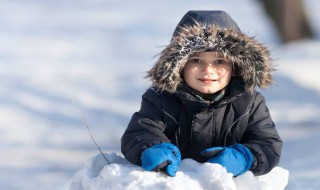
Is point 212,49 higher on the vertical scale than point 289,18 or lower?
higher

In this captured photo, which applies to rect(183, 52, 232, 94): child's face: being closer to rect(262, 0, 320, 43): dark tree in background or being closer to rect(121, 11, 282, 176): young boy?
rect(121, 11, 282, 176): young boy

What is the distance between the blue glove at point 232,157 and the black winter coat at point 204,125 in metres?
0.06

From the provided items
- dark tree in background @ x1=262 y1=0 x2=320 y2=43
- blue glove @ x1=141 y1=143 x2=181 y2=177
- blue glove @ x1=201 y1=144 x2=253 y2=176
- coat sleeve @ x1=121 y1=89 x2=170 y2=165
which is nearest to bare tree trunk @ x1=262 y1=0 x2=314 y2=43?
dark tree in background @ x1=262 y1=0 x2=320 y2=43

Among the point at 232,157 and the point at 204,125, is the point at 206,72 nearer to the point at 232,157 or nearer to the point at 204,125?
the point at 204,125

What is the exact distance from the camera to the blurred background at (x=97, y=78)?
8016mm

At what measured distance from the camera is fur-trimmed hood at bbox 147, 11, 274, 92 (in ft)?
13.5

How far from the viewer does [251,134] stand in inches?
165

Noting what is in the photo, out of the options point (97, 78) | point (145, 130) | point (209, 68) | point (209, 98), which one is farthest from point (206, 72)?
point (97, 78)

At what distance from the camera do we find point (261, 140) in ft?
13.7

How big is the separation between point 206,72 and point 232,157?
1.51ft

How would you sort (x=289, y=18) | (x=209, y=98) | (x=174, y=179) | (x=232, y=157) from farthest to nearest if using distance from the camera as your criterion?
(x=289, y=18)
(x=209, y=98)
(x=232, y=157)
(x=174, y=179)

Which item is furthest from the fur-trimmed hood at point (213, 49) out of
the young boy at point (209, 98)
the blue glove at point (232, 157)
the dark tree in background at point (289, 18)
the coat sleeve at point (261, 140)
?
the dark tree in background at point (289, 18)

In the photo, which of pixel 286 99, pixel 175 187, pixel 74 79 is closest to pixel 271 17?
pixel 74 79

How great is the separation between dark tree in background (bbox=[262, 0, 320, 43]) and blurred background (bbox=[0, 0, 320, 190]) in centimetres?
2
